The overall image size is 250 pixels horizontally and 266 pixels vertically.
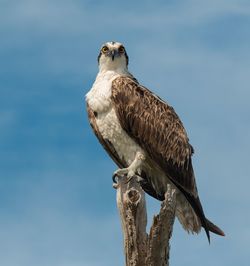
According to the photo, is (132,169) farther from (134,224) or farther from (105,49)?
(105,49)

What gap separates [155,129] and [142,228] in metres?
3.44

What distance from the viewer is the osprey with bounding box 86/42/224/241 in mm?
13000

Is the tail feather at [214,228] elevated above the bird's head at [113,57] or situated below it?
below

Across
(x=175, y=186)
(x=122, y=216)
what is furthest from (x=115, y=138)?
(x=122, y=216)

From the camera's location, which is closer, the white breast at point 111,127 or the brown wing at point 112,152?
the white breast at point 111,127

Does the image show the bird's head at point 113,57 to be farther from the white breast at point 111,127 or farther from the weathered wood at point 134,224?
the weathered wood at point 134,224

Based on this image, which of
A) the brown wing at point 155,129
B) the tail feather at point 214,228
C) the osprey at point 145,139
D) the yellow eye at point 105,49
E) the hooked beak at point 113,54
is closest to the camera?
the tail feather at point 214,228

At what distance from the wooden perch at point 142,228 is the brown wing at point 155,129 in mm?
2567

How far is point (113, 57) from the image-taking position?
1394cm

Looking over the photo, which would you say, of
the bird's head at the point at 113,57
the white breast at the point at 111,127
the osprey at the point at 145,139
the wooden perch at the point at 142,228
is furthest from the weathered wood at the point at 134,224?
the bird's head at the point at 113,57

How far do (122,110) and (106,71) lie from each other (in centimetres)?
113

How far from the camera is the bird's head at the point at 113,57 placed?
13.9 m

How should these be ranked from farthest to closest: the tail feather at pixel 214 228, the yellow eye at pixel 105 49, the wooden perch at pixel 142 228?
the yellow eye at pixel 105 49 < the tail feather at pixel 214 228 < the wooden perch at pixel 142 228

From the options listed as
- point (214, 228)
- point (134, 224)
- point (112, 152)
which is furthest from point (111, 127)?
point (134, 224)
